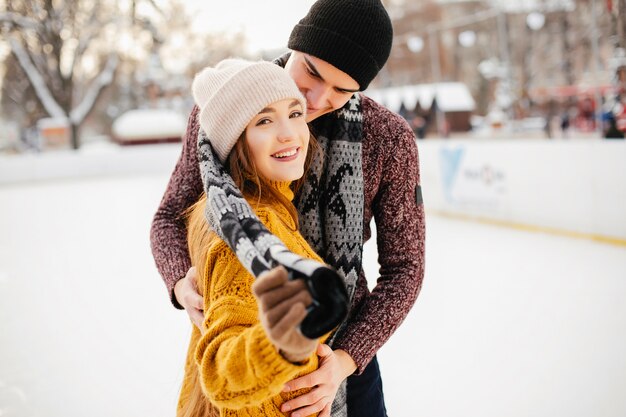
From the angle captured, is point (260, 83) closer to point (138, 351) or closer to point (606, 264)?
point (138, 351)

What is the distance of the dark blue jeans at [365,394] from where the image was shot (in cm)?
145

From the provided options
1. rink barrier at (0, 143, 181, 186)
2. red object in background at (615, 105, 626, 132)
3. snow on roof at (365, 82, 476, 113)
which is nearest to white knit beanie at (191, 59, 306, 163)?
red object in background at (615, 105, 626, 132)

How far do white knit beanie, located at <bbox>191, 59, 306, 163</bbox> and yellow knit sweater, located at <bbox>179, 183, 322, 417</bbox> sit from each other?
18cm

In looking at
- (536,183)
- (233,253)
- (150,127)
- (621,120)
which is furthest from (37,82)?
(233,253)

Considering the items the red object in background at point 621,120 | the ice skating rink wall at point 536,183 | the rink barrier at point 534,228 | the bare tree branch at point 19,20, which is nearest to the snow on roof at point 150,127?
the bare tree branch at point 19,20

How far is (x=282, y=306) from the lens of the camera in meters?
0.78

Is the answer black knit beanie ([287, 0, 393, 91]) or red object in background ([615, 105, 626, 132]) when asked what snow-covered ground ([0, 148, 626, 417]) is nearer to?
black knit beanie ([287, 0, 393, 91])

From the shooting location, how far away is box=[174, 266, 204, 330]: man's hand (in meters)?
1.13

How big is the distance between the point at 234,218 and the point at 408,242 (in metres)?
0.51

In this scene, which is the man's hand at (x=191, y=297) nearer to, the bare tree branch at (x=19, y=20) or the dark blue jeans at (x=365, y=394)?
the dark blue jeans at (x=365, y=394)

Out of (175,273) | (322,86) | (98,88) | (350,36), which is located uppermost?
(98,88)

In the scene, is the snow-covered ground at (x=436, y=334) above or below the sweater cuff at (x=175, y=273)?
below

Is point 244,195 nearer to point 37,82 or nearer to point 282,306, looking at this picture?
point 282,306

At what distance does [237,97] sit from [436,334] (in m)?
2.95
